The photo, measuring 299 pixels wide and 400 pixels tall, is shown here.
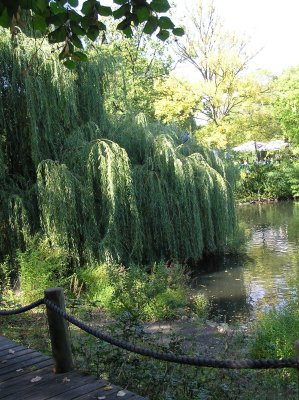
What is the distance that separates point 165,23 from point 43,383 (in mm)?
2885

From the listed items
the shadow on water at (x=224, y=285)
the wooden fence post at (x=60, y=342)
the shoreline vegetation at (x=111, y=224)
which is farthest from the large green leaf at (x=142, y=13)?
the shadow on water at (x=224, y=285)

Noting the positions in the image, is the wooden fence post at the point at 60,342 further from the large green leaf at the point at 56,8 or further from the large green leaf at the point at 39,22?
the large green leaf at the point at 56,8

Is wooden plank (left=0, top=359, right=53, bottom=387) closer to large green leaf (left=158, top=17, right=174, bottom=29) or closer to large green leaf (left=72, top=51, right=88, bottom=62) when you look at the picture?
large green leaf (left=72, top=51, right=88, bottom=62)

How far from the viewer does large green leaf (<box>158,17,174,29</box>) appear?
336 cm

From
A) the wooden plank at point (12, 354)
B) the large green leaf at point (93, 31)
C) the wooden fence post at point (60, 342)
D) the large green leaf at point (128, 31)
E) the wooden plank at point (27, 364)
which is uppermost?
the large green leaf at point (128, 31)

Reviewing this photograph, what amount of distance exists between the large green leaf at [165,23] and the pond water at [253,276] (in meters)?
6.36

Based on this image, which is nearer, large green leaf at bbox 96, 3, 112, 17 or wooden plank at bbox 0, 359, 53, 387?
large green leaf at bbox 96, 3, 112, 17

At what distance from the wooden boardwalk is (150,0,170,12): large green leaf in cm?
274

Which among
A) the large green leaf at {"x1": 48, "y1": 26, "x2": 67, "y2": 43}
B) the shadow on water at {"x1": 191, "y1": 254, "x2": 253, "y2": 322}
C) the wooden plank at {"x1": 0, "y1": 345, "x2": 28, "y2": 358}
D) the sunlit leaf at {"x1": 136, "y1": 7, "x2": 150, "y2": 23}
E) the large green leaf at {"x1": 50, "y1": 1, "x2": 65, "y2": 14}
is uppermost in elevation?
the large green leaf at {"x1": 50, "y1": 1, "x2": 65, "y2": 14}

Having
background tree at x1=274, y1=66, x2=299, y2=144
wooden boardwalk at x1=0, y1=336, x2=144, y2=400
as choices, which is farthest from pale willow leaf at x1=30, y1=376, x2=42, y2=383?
background tree at x1=274, y1=66, x2=299, y2=144

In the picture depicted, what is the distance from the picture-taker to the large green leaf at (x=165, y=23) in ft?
11.0

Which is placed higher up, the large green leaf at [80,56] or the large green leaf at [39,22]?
the large green leaf at [39,22]

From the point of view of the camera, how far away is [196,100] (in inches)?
942

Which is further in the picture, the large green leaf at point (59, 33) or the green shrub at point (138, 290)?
the green shrub at point (138, 290)
